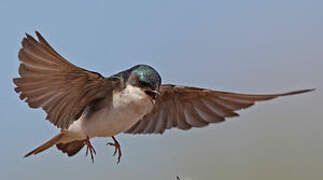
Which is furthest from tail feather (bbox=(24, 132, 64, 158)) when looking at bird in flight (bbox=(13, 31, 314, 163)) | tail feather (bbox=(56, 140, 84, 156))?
tail feather (bbox=(56, 140, 84, 156))

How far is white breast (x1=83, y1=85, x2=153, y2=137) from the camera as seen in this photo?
1.78 meters

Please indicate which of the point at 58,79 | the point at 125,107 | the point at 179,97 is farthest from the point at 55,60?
the point at 179,97

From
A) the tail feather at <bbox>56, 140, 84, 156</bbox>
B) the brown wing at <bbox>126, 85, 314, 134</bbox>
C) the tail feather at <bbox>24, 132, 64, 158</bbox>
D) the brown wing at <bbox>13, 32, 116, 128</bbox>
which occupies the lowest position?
the tail feather at <bbox>56, 140, 84, 156</bbox>

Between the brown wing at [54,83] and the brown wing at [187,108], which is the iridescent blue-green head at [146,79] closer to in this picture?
the brown wing at [54,83]

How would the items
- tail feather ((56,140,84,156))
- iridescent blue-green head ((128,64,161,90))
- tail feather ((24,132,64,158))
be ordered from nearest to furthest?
iridescent blue-green head ((128,64,161,90)) → tail feather ((24,132,64,158)) → tail feather ((56,140,84,156))

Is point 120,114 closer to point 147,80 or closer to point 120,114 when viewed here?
point 120,114

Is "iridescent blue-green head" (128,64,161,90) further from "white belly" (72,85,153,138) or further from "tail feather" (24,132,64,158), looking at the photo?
"tail feather" (24,132,64,158)

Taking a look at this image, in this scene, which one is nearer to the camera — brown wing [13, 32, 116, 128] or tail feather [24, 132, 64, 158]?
brown wing [13, 32, 116, 128]

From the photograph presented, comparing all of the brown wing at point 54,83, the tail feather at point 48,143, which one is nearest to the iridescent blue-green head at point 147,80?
the brown wing at point 54,83

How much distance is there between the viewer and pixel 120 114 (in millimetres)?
1830

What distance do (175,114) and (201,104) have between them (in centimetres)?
14

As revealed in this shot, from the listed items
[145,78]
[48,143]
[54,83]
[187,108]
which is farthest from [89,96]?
[187,108]

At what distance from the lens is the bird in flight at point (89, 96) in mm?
1774

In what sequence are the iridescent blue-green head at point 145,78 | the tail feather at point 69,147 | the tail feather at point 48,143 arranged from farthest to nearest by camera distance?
the tail feather at point 69,147, the tail feather at point 48,143, the iridescent blue-green head at point 145,78
